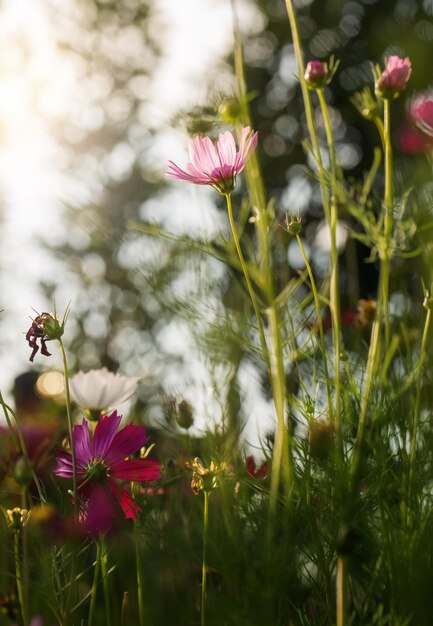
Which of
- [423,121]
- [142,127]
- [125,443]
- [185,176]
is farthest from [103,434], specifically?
[142,127]

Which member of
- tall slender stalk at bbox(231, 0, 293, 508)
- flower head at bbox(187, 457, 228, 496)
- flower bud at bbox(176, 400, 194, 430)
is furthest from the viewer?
flower bud at bbox(176, 400, 194, 430)

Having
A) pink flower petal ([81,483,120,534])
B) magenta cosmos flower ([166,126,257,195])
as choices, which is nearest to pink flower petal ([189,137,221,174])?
magenta cosmos flower ([166,126,257,195])

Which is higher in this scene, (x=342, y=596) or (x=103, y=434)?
(x=103, y=434)

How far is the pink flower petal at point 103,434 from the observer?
1.62 ft

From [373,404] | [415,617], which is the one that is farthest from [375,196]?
[415,617]

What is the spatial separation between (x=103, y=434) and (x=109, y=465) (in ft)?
0.07

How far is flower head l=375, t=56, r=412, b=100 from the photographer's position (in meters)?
0.47

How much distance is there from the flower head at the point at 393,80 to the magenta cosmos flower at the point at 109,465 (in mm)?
260

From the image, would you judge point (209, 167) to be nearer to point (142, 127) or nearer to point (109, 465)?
point (109, 465)

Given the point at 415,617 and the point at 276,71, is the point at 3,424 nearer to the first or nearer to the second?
the point at 415,617

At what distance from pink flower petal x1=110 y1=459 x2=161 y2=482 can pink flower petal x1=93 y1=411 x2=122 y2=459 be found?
1 cm

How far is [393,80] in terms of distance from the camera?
48cm

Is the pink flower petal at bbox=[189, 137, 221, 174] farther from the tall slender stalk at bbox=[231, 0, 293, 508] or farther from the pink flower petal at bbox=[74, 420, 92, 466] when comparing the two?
the pink flower petal at bbox=[74, 420, 92, 466]

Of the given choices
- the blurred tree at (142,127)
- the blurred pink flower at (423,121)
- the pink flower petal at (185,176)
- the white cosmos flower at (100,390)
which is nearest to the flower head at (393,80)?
the blurred pink flower at (423,121)
